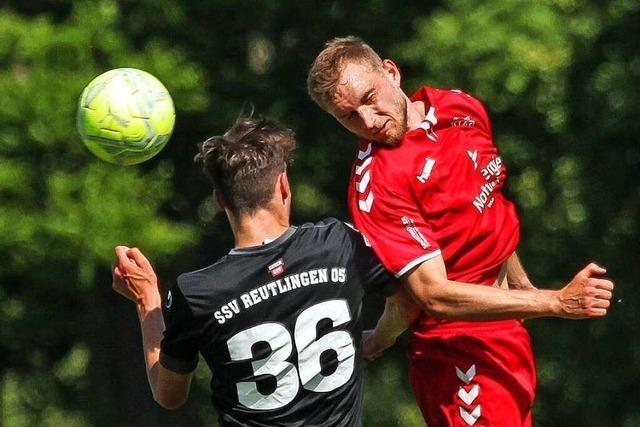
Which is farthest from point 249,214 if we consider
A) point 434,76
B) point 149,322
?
point 434,76

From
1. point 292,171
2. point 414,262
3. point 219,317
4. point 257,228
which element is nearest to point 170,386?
point 219,317

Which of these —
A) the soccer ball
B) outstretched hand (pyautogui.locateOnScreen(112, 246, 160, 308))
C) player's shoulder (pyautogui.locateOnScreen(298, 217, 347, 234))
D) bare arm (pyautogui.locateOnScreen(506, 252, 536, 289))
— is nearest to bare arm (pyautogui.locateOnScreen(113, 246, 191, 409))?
outstretched hand (pyautogui.locateOnScreen(112, 246, 160, 308))

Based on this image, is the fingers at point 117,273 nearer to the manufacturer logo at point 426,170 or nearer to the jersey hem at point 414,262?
the jersey hem at point 414,262

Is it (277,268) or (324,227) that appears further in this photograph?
(324,227)

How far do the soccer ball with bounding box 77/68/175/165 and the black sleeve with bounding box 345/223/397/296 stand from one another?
4.49ft

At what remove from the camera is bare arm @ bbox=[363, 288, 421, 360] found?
5.51 metres

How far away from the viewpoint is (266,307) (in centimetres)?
475

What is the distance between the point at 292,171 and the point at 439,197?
8.10 m

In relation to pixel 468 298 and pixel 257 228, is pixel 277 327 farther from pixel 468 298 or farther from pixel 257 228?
pixel 468 298

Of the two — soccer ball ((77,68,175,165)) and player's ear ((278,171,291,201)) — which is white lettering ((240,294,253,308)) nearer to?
player's ear ((278,171,291,201))

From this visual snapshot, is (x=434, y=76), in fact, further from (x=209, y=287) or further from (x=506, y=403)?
(x=209, y=287)

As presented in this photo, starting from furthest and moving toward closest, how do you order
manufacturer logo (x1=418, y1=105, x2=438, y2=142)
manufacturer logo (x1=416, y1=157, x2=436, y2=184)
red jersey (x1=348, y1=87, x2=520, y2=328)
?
manufacturer logo (x1=418, y1=105, x2=438, y2=142) < manufacturer logo (x1=416, y1=157, x2=436, y2=184) < red jersey (x1=348, y1=87, x2=520, y2=328)

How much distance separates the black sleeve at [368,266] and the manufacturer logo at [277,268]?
0.99ft

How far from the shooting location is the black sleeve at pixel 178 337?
4770 millimetres
